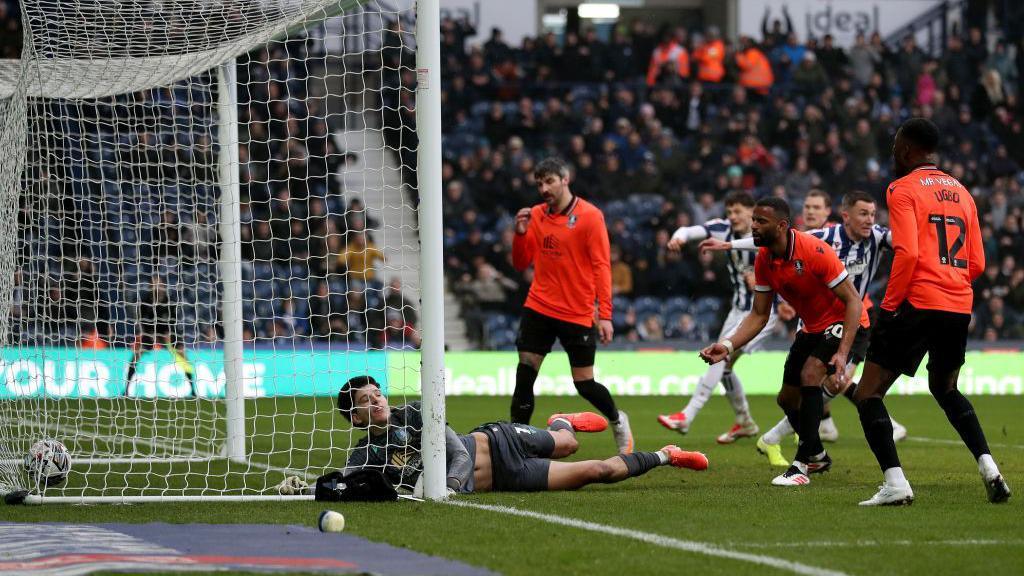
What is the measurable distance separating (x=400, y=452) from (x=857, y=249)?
3756mm

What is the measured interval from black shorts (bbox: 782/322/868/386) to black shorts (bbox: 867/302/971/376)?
3.83 feet

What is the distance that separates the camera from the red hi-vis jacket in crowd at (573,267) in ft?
33.6

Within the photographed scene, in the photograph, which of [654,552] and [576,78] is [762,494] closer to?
[654,552]

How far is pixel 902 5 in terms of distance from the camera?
29.5 metres

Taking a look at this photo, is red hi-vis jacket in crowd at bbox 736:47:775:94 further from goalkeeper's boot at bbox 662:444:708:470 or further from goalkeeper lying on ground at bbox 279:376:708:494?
goalkeeper lying on ground at bbox 279:376:708:494

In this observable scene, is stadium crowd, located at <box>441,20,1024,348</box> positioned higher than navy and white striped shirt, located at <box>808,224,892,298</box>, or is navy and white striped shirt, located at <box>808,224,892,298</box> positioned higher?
stadium crowd, located at <box>441,20,1024,348</box>

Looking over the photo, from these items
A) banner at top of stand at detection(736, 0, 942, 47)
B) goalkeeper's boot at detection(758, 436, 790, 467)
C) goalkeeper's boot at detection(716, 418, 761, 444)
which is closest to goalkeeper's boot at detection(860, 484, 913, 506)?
goalkeeper's boot at detection(758, 436, 790, 467)

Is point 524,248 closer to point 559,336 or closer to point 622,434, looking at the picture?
point 559,336

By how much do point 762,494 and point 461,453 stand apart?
1710 millimetres

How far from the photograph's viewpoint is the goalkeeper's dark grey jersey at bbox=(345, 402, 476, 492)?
26.0 feet

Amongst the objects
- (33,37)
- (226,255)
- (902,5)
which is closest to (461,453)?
(226,255)

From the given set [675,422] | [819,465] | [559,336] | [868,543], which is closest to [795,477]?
[819,465]

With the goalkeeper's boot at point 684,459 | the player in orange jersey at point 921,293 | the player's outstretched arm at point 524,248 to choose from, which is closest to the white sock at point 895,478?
the player in orange jersey at point 921,293

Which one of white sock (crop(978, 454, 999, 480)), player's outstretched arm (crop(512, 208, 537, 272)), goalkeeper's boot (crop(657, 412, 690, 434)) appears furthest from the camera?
goalkeeper's boot (crop(657, 412, 690, 434))
